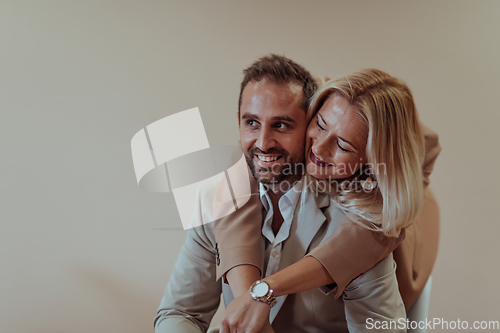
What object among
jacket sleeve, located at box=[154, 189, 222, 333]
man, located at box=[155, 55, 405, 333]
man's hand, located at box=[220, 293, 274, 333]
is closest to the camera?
man's hand, located at box=[220, 293, 274, 333]

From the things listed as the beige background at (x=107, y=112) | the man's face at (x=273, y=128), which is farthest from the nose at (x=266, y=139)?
the beige background at (x=107, y=112)

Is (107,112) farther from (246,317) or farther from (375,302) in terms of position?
(375,302)

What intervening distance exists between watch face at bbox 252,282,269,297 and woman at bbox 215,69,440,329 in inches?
0.6

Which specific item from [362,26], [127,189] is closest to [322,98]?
[362,26]

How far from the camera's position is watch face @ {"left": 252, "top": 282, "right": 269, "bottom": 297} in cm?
90

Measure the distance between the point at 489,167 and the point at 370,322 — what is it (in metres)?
0.93

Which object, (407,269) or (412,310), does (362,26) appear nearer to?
(407,269)

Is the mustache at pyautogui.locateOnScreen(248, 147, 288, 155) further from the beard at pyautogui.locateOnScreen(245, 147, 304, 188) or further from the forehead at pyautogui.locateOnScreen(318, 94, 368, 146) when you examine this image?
the forehead at pyautogui.locateOnScreen(318, 94, 368, 146)

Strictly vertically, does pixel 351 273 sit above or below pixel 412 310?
above

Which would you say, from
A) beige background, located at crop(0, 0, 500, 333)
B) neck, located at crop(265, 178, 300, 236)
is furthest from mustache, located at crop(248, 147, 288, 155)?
beige background, located at crop(0, 0, 500, 333)

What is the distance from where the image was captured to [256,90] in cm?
101

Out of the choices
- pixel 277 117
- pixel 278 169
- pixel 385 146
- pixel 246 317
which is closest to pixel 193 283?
pixel 246 317

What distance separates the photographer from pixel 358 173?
1.06m

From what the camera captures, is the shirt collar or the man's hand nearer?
the man's hand
